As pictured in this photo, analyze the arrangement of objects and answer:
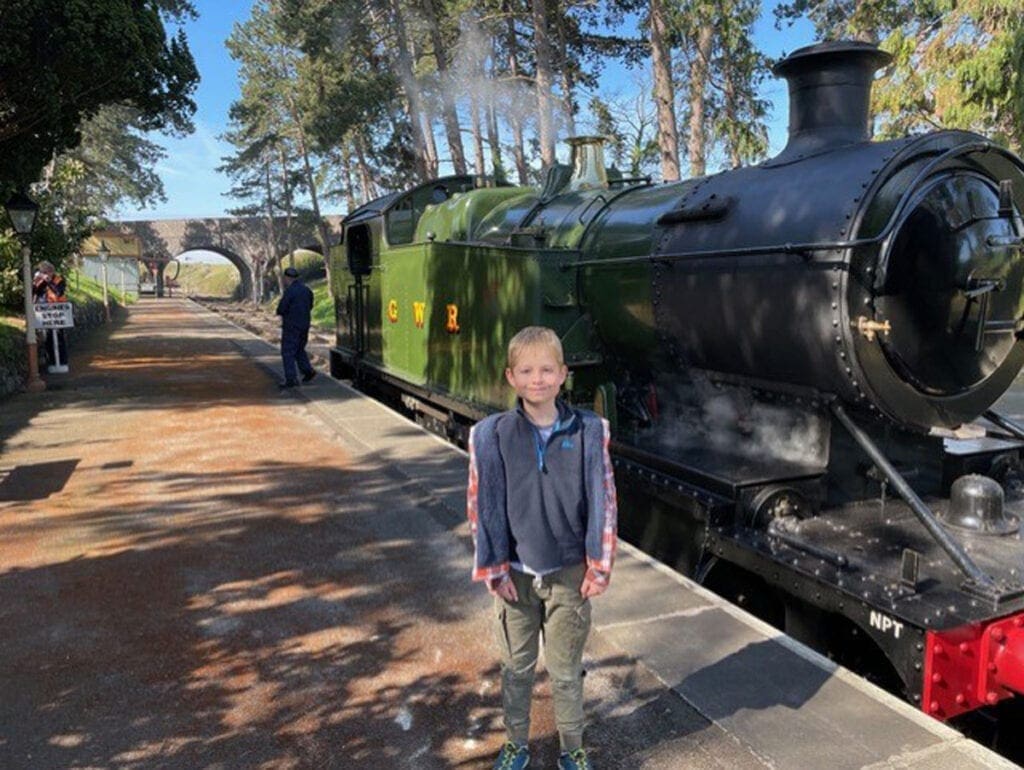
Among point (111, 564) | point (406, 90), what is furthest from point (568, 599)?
point (406, 90)

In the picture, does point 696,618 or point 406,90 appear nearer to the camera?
point 696,618

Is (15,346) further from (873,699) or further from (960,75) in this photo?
(960,75)

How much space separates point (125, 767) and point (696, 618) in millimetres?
2281

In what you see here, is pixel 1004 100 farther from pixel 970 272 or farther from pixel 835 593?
pixel 835 593

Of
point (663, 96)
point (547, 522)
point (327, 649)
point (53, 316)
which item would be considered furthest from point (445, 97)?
point (547, 522)

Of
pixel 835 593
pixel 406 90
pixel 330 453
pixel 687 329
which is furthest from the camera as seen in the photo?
pixel 406 90

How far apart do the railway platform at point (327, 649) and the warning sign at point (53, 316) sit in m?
6.15

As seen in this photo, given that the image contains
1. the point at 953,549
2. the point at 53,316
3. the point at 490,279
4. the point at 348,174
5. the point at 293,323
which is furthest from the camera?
the point at 348,174

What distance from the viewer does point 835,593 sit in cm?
312

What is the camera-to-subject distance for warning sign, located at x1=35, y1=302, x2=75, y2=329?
11672 mm

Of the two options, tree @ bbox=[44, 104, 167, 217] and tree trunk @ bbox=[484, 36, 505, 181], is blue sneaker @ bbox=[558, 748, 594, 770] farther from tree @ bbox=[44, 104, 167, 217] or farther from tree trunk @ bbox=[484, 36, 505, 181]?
tree @ bbox=[44, 104, 167, 217]

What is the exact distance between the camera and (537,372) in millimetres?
2287

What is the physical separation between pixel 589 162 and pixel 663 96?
31.7 feet

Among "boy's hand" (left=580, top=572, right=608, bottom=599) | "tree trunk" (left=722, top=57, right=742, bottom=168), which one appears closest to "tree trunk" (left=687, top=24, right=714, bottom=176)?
"tree trunk" (left=722, top=57, right=742, bottom=168)
